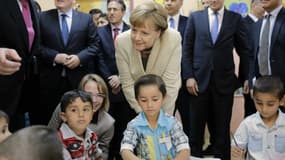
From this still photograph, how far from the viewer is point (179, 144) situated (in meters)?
2.15

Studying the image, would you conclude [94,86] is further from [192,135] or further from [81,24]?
[192,135]

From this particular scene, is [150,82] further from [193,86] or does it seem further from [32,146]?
[32,146]

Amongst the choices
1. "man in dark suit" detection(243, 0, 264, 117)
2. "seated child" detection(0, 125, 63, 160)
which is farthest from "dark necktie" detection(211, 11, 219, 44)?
"seated child" detection(0, 125, 63, 160)

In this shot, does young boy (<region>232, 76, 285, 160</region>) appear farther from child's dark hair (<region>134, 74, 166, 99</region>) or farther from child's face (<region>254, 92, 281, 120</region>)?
child's dark hair (<region>134, 74, 166, 99</region>)

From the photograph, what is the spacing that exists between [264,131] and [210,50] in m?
Answer: 1.04

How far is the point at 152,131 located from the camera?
2.16 m

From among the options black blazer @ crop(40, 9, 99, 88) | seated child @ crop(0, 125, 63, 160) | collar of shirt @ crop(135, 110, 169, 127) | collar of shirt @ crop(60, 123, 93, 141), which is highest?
black blazer @ crop(40, 9, 99, 88)

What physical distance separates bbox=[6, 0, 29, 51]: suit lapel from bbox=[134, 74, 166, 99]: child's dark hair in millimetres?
653

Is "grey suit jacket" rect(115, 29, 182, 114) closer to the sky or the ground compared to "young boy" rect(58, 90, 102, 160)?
closer to the sky

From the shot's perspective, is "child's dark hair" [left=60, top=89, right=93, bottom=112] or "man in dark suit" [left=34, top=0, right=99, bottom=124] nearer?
"child's dark hair" [left=60, top=89, right=93, bottom=112]

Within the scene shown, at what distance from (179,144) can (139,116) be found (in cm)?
27

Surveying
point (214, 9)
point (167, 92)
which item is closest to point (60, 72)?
point (167, 92)

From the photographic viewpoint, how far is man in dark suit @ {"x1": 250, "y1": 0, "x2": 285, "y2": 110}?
2.89m

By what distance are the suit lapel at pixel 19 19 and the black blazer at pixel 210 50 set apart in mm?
1439
